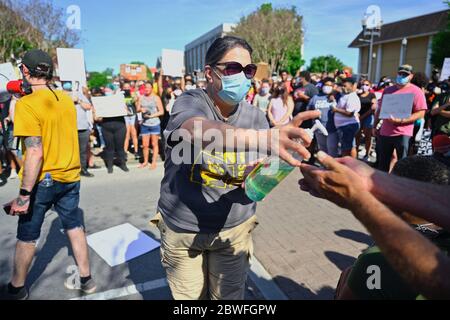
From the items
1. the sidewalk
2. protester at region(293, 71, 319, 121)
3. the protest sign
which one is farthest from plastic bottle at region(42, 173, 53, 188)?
the protest sign

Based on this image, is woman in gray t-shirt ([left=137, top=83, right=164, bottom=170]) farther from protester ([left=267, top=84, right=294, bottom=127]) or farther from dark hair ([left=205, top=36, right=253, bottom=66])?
dark hair ([left=205, top=36, right=253, bottom=66])

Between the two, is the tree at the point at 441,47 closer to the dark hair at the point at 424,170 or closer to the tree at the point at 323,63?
the tree at the point at 323,63

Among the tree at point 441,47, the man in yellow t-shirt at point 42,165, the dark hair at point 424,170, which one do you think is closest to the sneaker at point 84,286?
the man in yellow t-shirt at point 42,165

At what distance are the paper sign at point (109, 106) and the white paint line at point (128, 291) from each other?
15.1 feet

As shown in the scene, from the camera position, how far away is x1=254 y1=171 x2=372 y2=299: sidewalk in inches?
119

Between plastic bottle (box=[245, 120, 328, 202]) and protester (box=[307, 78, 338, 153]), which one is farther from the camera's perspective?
protester (box=[307, 78, 338, 153])

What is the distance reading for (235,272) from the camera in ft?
6.76

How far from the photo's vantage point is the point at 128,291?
2.91 metres

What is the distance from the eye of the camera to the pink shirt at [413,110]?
16.4 feet

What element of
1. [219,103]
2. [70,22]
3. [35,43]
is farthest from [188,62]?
[219,103]

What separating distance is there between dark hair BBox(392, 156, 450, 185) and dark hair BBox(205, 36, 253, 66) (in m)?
1.03

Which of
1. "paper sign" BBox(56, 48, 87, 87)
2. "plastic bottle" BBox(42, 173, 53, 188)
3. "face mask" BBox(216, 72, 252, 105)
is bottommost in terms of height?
"plastic bottle" BBox(42, 173, 53, 188)

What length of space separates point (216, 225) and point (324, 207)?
3479 millimetres

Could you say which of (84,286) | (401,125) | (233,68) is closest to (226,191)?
(233,68)
